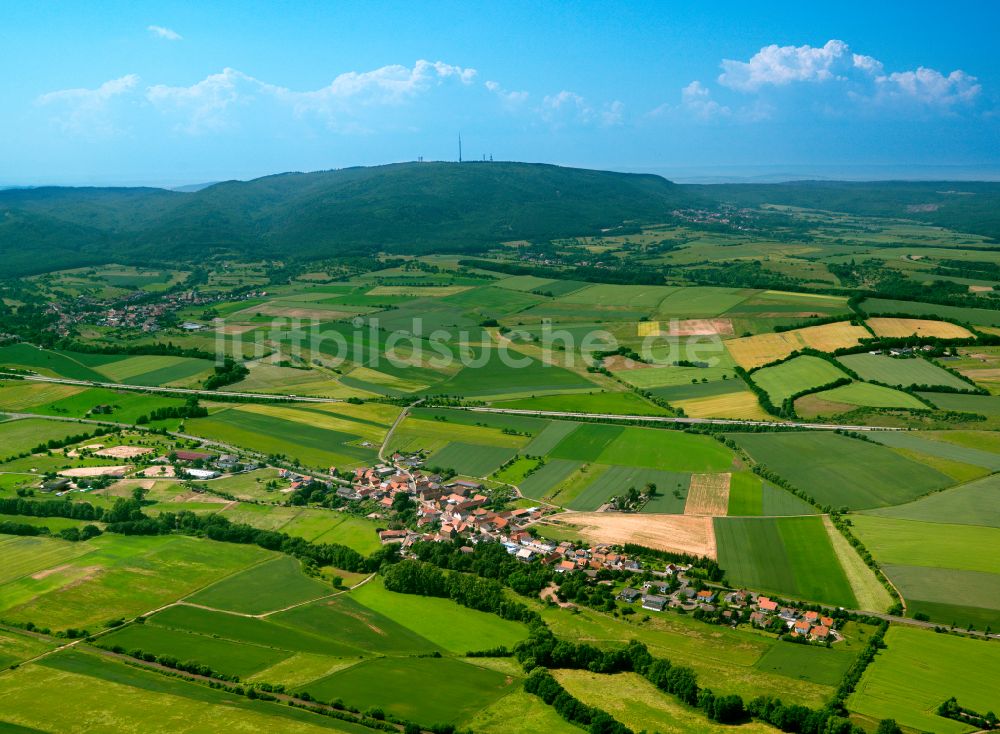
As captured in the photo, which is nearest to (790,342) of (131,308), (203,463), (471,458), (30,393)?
(471,458)

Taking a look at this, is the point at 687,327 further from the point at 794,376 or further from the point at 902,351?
the point at 902,351

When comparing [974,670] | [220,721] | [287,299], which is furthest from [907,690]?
[287,299]

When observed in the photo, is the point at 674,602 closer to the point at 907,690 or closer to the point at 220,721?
the point at 907,690

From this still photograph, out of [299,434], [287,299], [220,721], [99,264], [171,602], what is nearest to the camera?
[220,721]

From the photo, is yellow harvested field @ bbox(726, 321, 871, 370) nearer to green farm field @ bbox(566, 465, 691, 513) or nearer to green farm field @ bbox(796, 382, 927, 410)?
green farm field @ bbox(796, 382, 927, 410)

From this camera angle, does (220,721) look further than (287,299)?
No

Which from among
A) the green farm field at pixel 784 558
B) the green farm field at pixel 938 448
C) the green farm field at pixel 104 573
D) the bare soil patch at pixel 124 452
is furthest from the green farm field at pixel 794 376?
the bare soil patch at pixel 124 452

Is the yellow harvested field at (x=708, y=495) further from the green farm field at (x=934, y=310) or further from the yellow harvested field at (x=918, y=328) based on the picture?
the green farm field at (x=934, y=310)
